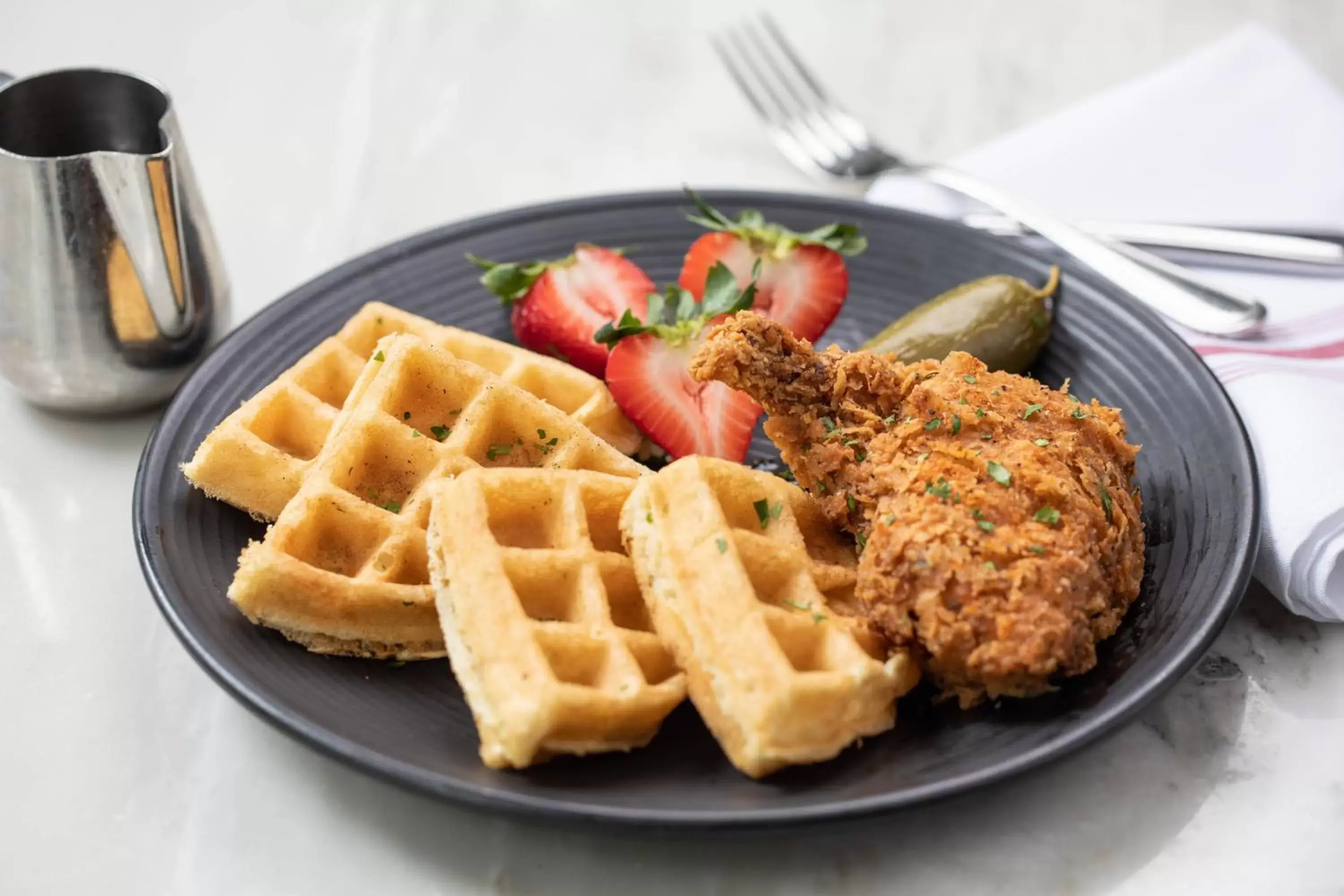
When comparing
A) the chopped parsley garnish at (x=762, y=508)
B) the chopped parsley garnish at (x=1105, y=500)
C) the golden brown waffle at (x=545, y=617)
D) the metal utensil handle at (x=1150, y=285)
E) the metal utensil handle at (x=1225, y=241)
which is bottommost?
the golden brown waffle at (x=545, y=617)

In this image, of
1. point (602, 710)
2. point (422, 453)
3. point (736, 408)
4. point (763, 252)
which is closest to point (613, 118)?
point (763, 252)

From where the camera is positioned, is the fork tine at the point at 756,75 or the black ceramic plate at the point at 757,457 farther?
the fork tine at the point at 756,75

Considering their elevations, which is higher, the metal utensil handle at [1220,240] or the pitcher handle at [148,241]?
the metal utensil handle at [1220,240]

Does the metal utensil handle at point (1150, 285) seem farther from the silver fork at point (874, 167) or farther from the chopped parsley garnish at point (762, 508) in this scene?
the chopped parsley garnish at point (762, 508)

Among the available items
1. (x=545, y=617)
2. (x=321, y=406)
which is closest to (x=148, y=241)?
(x=321, y=406)

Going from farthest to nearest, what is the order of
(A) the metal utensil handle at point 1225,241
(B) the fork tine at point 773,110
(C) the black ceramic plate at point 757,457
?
(B) the fork tine at point 773,110 → (A) the metal utensil handle at point 1225,241 → (C) the black ceramic plate at point 757,457

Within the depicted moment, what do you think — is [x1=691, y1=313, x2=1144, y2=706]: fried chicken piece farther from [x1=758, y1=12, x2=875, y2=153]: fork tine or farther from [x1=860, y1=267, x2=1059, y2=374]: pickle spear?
[x1=758, y1=12, x2=875, y2=153]: fork tine

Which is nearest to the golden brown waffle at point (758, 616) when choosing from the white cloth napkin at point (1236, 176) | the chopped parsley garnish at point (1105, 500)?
the chopped parsley garnish at point (1105, 500)
